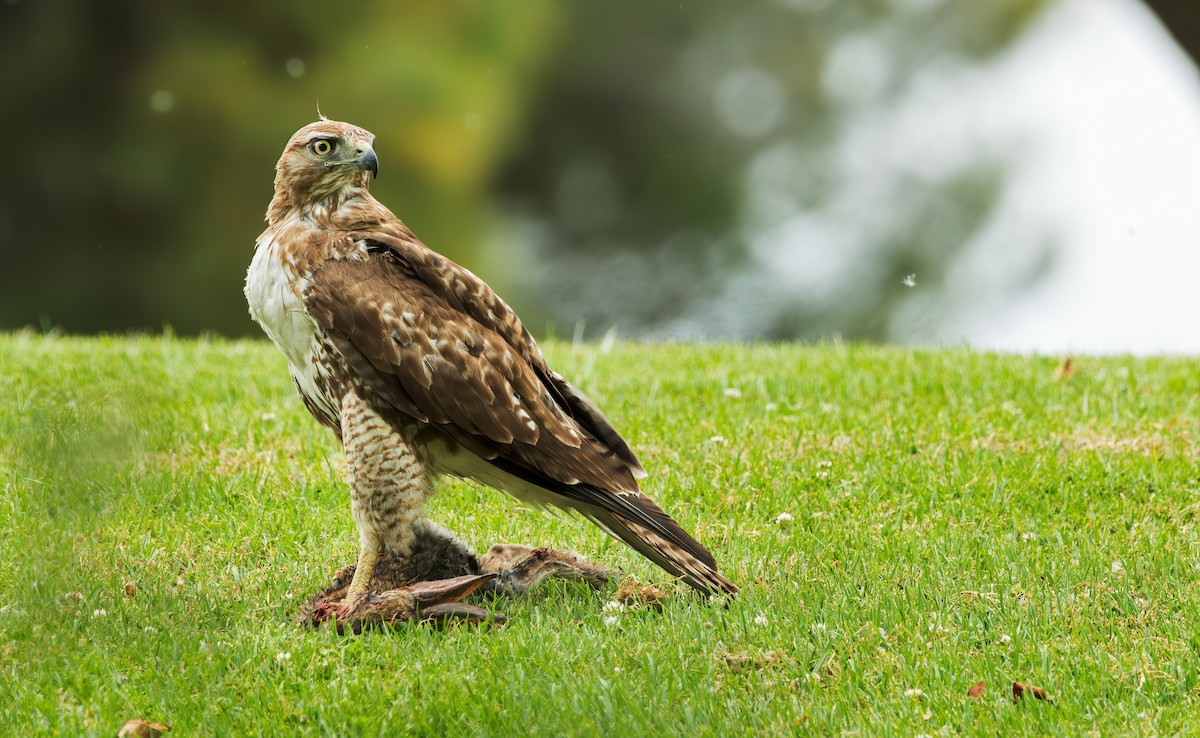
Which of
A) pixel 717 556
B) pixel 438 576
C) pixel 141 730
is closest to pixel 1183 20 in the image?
pixel 717 556

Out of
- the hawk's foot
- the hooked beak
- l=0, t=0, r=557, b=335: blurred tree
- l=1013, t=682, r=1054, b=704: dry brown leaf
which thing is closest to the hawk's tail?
the hawk's foot

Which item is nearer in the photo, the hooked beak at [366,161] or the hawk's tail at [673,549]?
the hawk's tail at [673,549]

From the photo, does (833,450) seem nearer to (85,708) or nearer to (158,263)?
(85,708)

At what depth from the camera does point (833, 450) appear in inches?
195

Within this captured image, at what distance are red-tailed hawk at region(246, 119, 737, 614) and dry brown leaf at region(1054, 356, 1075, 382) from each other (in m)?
3.06

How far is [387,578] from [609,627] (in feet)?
2.07

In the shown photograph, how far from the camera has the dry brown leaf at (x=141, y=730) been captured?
286 centimetres

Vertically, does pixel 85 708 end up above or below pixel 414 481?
below

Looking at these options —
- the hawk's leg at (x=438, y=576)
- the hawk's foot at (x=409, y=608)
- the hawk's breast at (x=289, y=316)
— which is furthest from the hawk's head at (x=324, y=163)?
the hawk's foot at (x=409, y=608)

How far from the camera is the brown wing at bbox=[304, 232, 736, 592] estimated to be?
3.36m

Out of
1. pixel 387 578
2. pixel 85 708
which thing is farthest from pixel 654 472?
pixel 85 708

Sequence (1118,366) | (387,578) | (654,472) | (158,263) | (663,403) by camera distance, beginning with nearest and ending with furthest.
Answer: (387,578) < (654,472) < (663,403) < (1118,366) < (158,263)

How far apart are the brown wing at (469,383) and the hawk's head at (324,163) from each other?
20cm

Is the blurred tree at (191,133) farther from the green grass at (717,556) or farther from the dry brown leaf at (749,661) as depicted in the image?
the dry brown leaf at (749,661)
